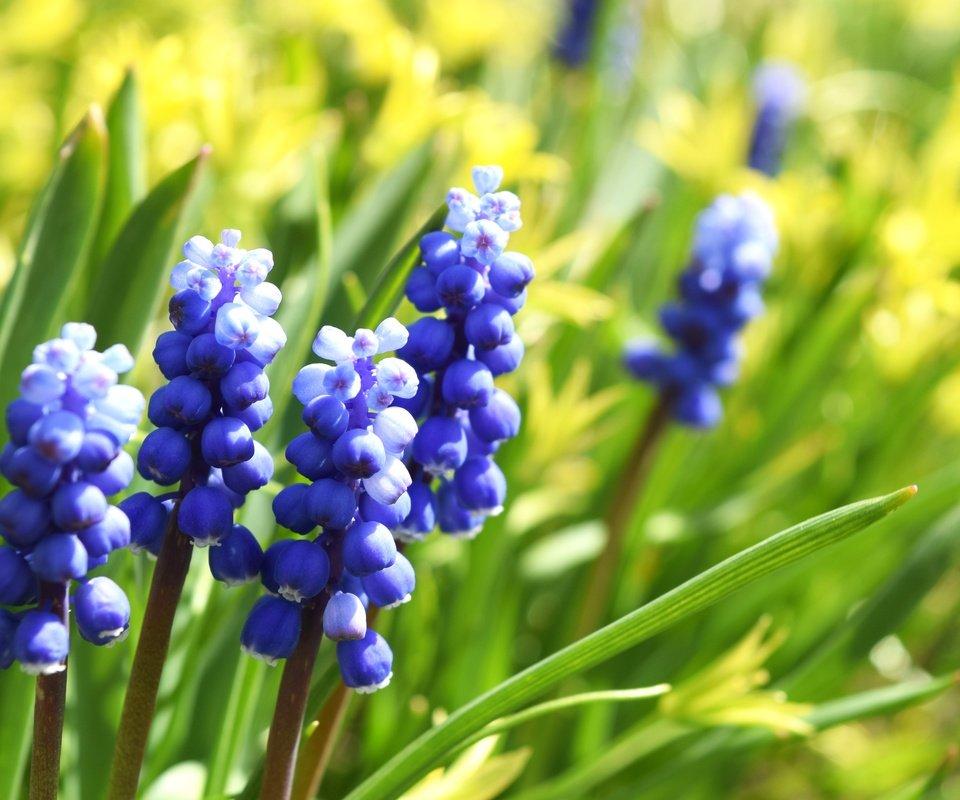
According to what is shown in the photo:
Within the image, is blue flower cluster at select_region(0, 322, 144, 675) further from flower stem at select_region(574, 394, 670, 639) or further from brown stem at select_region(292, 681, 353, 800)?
flower stem at select_region(574, 394, 670, 639)

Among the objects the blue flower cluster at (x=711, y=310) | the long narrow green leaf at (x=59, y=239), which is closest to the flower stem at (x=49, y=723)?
the long narrow green leaf at (x=59, y=239)

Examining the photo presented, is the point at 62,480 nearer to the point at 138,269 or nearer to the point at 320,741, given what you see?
the point at 320,741

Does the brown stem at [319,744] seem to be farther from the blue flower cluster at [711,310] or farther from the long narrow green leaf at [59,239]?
the blue flower cluster at [711,310]

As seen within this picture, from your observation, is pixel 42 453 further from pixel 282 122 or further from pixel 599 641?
pixel 282 122

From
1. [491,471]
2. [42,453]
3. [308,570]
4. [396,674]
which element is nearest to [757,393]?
[396,674]

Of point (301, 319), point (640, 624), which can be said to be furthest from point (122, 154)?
point (640, 624)

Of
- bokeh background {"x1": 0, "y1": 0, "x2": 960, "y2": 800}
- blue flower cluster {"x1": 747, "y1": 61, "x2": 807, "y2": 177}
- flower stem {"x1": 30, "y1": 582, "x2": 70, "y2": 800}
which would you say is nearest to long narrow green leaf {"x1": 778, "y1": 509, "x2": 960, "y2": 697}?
bokeh background {"x1": 0, "y1": 0, "x2": 960, "y2": 800}
